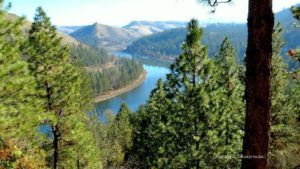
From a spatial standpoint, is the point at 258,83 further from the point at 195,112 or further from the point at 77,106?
the point at 77,106

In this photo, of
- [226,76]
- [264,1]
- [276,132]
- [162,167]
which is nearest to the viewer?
[264,1]

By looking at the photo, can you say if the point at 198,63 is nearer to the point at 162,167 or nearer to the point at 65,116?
the point at 162,167

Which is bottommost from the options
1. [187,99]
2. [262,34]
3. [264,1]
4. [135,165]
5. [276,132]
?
[135,165]

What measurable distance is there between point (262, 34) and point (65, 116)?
21.3 meters

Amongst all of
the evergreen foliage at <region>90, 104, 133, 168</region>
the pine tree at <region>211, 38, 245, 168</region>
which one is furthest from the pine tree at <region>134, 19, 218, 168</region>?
the evergreen foliage at <region>90, 104, 133, 168</region>

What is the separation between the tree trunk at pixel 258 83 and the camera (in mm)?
6141

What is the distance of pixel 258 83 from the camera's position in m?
6.27

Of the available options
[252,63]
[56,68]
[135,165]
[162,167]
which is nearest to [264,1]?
[252,63]

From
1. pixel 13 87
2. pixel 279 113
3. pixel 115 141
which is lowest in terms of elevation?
pixel 115 141

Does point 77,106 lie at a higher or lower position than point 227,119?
higher

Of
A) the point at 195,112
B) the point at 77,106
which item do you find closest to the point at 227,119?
the point at 195,112

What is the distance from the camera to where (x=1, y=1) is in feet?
47.2

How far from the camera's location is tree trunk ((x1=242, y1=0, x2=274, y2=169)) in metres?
6.14

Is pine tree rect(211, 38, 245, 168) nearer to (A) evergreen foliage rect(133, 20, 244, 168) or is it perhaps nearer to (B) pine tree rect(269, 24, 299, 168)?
(A) evergreen foliage rect(133, 20, 244, 168)
